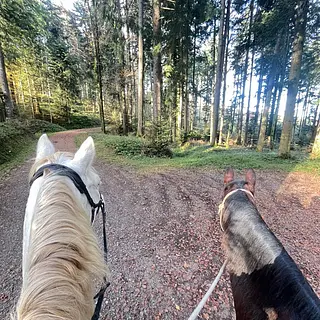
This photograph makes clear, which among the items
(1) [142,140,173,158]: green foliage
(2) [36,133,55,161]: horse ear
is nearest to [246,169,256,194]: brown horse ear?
(2) [36,133,55,161]: horse ear

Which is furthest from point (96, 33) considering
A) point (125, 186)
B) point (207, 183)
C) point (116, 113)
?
point (207, 183)

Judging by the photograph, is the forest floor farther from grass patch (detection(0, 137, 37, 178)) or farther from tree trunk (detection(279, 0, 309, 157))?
tree trunk (detection(279, 0, 309, 157))

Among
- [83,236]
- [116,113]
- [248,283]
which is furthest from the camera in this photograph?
[116,113]

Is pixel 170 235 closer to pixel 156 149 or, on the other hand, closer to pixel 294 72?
pixel 156 149

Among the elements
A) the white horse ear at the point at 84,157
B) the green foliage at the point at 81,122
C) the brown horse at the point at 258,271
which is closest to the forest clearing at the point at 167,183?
the white horse ear at the point at 84,157

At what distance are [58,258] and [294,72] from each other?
8.47 meters

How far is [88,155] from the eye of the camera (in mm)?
1161

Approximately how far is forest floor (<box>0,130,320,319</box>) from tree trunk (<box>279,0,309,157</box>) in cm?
190

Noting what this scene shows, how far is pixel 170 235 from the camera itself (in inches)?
127

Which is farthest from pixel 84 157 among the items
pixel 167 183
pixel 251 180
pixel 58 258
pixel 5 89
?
pixel 5 89

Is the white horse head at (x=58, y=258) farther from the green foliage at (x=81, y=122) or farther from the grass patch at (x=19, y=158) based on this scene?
the green foliage at (x=81, y=122)

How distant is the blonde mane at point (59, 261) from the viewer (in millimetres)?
550

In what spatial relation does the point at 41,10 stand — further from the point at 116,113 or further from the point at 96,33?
the point at 116,113

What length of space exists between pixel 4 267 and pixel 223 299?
114 inches
